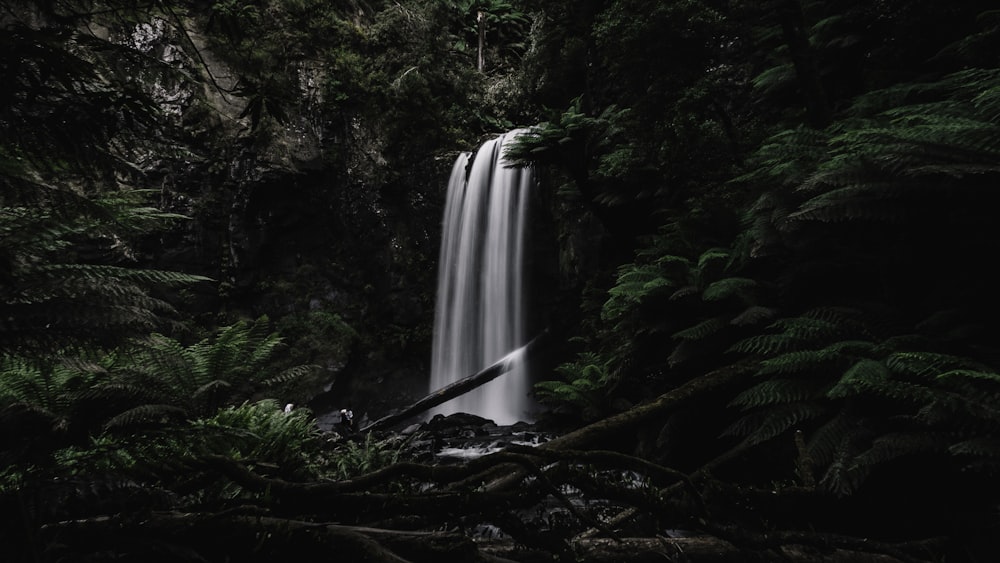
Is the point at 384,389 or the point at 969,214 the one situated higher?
the point at 969,214

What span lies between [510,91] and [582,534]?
1517cm

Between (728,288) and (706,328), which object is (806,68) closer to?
(728,288)

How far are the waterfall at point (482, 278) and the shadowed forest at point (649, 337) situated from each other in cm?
348

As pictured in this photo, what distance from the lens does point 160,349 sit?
416cm

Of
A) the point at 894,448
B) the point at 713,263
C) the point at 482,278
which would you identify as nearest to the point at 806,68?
the point at 713,263

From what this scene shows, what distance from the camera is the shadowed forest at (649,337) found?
5.07ft

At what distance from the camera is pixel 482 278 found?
513 inches

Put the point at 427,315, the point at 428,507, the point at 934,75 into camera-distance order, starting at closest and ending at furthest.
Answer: the point at 428,507, the point at 934,75, the point at 427,315

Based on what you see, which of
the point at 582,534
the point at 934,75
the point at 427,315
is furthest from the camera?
the point at 427,315

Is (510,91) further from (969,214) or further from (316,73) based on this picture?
(969,214)

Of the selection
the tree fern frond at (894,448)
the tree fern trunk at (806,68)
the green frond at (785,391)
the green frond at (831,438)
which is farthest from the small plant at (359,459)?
the tree fern trunk at (806,68)

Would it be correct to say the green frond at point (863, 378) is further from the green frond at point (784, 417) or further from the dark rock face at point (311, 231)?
the dark rock face at point (311, 231)

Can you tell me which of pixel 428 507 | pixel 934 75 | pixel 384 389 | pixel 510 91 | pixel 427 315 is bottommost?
pixel 384 389

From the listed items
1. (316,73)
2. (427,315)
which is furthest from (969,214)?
(316,73)
